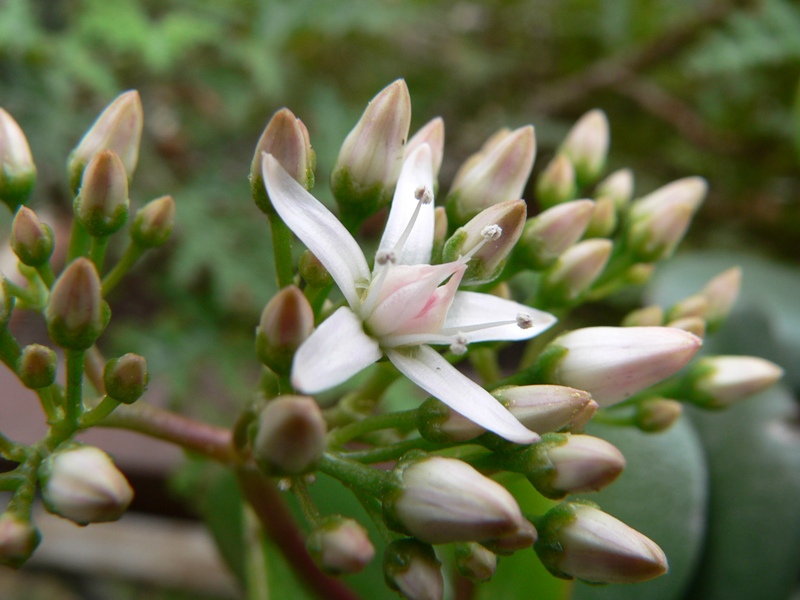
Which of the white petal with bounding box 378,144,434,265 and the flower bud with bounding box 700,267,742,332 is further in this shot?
the flower bud with bounding box 700,267,742,332

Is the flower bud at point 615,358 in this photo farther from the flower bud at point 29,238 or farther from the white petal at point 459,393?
the flower bud at point 29,238

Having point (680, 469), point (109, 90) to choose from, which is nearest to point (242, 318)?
point (109, 90)

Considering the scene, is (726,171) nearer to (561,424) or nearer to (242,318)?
(242,318)

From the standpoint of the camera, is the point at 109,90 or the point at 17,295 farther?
the point at 109,90

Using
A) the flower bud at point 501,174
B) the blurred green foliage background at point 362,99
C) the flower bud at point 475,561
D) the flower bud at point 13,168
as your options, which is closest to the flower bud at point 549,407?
the flower bud at point 475,561

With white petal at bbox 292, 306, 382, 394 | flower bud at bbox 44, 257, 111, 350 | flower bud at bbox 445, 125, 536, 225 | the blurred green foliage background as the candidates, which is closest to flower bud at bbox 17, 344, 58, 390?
flower bud at bbox 44, 257, 111, 350

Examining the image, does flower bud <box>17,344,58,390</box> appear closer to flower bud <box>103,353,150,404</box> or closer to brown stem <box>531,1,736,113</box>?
flower bud <box>103,353,150,404</box>
